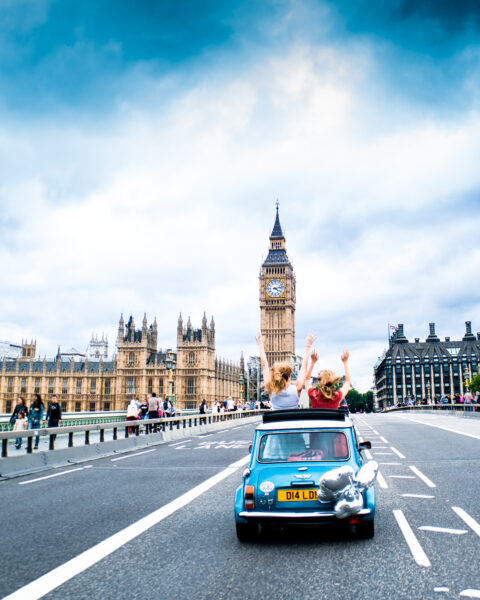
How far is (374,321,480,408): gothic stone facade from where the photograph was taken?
155625 mm

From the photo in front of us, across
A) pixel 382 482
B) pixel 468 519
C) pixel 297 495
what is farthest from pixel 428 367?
pixel 297 495

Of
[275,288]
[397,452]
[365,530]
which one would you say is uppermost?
[275,288]

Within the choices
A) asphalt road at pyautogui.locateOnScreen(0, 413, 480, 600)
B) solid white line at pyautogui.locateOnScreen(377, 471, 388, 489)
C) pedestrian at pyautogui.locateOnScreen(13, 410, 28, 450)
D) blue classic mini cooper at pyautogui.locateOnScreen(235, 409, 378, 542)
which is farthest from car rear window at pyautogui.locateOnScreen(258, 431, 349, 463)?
pedestrian at pyautogui.locateOnScreen(13, 410, 28, 450)

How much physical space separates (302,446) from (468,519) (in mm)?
2418

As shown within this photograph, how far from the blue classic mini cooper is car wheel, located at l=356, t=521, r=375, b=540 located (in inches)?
0.4

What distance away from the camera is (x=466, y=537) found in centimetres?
608

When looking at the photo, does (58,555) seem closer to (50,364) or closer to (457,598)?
(457,598)

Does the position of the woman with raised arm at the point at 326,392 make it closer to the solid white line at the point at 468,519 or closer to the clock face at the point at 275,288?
the solid white line at the point at 468,519

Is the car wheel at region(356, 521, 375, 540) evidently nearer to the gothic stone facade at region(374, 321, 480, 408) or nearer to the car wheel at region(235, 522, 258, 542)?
the car wheel at region(235, 522, 258, 542)

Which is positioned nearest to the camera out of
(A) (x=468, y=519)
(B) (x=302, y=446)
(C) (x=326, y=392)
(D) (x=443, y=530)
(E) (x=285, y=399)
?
(B) (x=302, y=446)

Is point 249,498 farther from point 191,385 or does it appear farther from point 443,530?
point 191,385

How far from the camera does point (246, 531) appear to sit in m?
6.05

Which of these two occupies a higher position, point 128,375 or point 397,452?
point 128,375

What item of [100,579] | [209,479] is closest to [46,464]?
[209,479]
